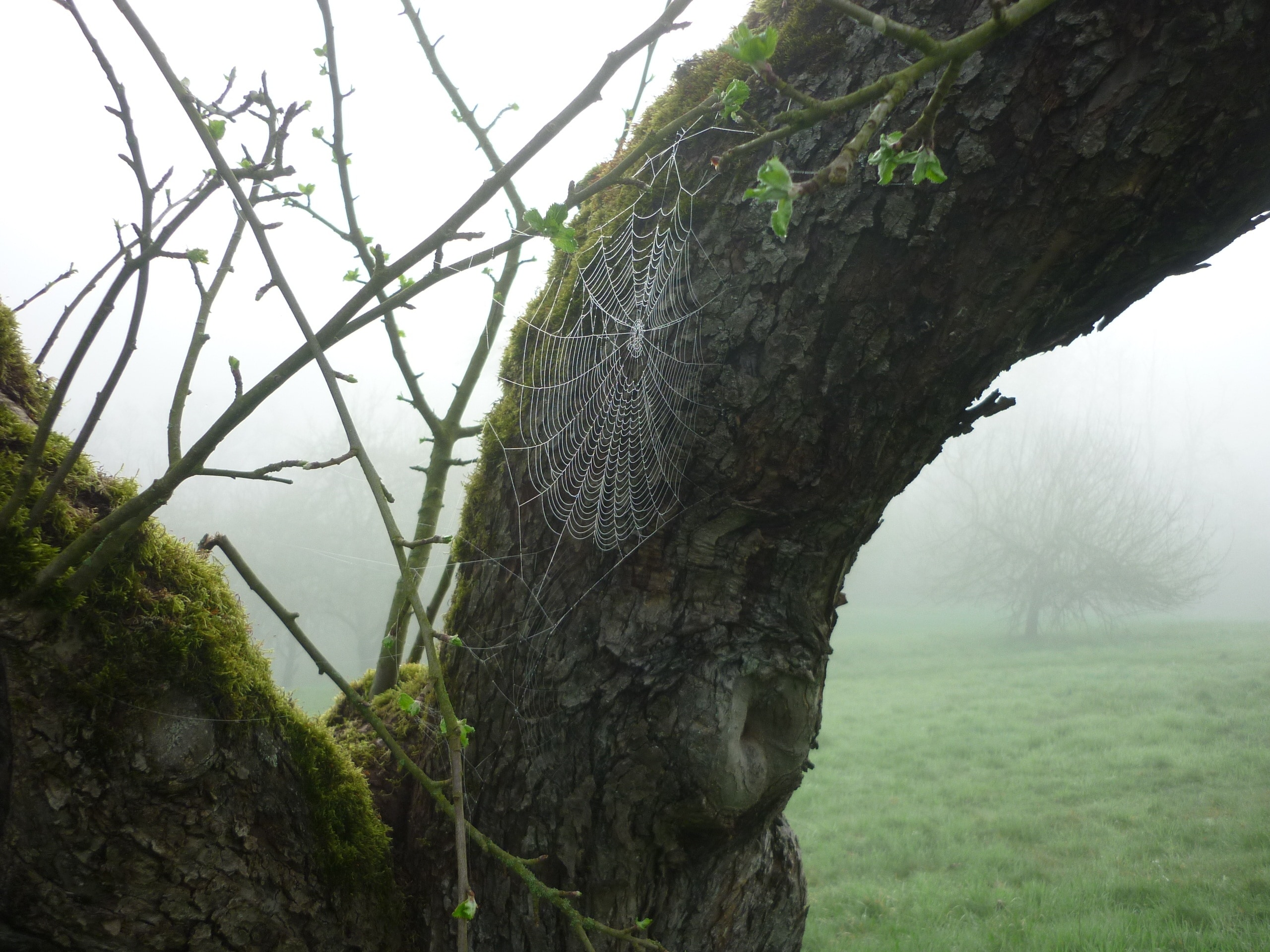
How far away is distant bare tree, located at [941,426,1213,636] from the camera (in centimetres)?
1587

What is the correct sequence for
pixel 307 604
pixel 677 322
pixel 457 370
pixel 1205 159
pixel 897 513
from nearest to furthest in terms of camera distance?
pixel 1205 159 → pixel 677 322 → pixel 307 604 → pixel 457 370 → pixel 897 513

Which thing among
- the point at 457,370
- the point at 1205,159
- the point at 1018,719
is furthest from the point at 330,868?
the point at 1018,719

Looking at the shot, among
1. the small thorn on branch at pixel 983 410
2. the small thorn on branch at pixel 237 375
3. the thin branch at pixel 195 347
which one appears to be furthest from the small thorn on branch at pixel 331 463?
the small thorn on branch at pixel 983 410

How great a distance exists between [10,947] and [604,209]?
54.6 inches

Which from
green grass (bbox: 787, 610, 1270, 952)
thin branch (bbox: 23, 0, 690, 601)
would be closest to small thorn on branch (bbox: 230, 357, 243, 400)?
thin branch (bbox: 23, 0, 690, 601)

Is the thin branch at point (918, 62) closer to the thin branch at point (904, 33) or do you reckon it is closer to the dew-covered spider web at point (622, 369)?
the thin branch at point (904, 33)

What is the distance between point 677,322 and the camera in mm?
1150

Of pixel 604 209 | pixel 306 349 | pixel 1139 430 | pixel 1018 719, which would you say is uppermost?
pixel 1139 430

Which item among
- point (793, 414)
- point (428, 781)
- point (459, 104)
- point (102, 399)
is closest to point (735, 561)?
point (793, 414)

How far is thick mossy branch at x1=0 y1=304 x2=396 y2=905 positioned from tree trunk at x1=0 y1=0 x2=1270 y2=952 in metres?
0.03

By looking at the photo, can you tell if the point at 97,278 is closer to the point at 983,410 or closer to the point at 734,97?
the point at 734,97

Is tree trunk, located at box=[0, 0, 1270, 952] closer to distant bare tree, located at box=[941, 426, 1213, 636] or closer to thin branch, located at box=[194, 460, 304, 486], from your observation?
thin branch, located at box=[194, 460, 304, 486]

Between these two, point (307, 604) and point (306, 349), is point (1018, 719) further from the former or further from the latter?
point (306, 349)

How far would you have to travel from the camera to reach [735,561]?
1211 millimetres
